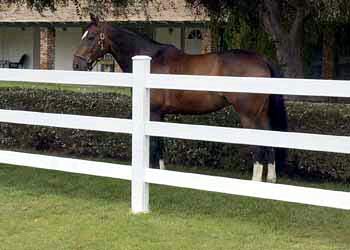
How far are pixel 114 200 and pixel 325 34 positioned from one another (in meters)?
14.0

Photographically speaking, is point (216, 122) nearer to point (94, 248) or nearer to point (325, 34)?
point (94, 248)

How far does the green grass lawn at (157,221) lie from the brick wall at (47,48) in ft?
76.7

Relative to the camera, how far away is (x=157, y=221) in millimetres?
6812

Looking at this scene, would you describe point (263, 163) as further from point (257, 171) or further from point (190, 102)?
point (190, 102)

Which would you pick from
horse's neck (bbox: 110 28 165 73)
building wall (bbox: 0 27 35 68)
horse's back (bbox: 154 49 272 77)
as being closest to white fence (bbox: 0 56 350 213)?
horse's neck (bbox: 110 28 165 73)

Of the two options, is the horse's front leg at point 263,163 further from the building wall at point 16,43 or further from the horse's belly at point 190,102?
the building wall at point 16,43

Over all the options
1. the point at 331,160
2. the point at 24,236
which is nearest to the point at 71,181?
the point at 24,236

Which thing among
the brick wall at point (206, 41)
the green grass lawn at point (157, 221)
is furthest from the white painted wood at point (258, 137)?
the brick wall at point (206, 41)

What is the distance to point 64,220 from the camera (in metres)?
6.86

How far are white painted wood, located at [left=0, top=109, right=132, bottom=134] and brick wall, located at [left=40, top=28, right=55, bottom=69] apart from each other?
2378 centimetres

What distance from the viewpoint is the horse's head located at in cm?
993

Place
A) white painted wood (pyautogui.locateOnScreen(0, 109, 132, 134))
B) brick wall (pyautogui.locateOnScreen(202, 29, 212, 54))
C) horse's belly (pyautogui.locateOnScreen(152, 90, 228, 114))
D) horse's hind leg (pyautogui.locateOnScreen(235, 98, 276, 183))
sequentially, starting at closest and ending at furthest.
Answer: white painted wood (pyautogui.locateOnScreen(0, 109, 132, 134)), horse's hind leg (pyautogui.locateOnScreen(235, 98, 276, 183)), horse's belly (pyautogui.locateOnScreen(152, 90, 228, 114)), brick wall (pyautogui.locateOnScreen(202, 29, 212, 54))

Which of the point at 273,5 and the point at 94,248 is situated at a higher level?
the point at 273,5

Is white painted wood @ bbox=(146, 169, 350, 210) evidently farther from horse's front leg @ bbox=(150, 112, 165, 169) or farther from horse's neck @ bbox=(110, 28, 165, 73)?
horse's neck @ bbox=(110, 28, 165, 73)
